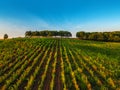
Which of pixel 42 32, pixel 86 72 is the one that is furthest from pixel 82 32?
pixel 86 72

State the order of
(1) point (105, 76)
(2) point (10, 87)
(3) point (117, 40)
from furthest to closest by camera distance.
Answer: (3) point (117, 40) → (1) point (105, 76) → (2) point (10, 87)

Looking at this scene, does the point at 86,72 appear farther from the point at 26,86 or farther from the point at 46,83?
the point at 26,86

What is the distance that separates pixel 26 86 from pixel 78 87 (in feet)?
11.9

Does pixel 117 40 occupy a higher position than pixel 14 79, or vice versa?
pixel 14 79

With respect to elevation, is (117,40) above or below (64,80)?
below

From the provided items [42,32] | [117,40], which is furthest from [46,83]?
[42,32]

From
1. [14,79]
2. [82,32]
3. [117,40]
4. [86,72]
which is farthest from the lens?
[82,32]

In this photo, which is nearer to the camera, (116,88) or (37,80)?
(116,88)

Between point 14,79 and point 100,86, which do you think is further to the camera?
point 14,79

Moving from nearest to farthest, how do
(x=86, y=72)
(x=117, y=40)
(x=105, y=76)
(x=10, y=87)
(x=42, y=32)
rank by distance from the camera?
(x=10, y=87), (x=105, y=76), (x=86, y=72), (x=117, y=40), (x=42, y=32)

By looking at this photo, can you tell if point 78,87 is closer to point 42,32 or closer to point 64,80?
point 64,80

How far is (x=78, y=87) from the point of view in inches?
565

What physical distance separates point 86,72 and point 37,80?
520 cm

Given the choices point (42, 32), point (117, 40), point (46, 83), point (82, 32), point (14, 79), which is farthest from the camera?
point (42, 32)
